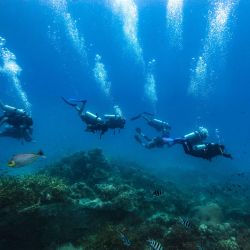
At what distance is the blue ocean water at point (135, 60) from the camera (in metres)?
55.2

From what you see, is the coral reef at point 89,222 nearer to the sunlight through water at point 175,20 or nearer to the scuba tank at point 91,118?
the scuba tank at point 91,118

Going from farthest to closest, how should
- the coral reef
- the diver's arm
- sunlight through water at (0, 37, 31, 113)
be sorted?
1. sunlight through water at (0, 37, 31, 113)
2. the diver's arm
3. the coral reef

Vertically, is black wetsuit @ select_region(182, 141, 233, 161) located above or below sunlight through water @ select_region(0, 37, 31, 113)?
below

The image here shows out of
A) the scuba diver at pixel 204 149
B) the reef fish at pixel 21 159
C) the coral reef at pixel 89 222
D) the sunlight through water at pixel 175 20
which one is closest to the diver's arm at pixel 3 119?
the coral reef at pixel 89 222

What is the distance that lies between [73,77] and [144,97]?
1063 inches

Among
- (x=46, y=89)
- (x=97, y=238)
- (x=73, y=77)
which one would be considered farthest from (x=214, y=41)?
(x=97, y=238)

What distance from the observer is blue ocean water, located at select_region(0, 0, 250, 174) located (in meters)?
55.2

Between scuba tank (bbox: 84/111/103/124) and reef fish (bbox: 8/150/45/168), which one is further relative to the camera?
scuba tank (bbox: 84/111/103/124)

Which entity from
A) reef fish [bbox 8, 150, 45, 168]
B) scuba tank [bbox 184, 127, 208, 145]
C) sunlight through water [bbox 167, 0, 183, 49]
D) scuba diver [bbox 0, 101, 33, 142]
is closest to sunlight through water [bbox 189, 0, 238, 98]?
sunlight through water [bbox 167, 0, 183, 49]

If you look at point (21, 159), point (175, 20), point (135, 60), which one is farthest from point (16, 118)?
point (135, 60)

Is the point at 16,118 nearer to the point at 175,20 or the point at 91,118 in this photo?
the point at 91,118

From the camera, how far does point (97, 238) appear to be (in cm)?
867

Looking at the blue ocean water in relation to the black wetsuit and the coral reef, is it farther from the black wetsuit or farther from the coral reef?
the coral reef

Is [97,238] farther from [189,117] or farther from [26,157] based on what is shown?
[189,117]
